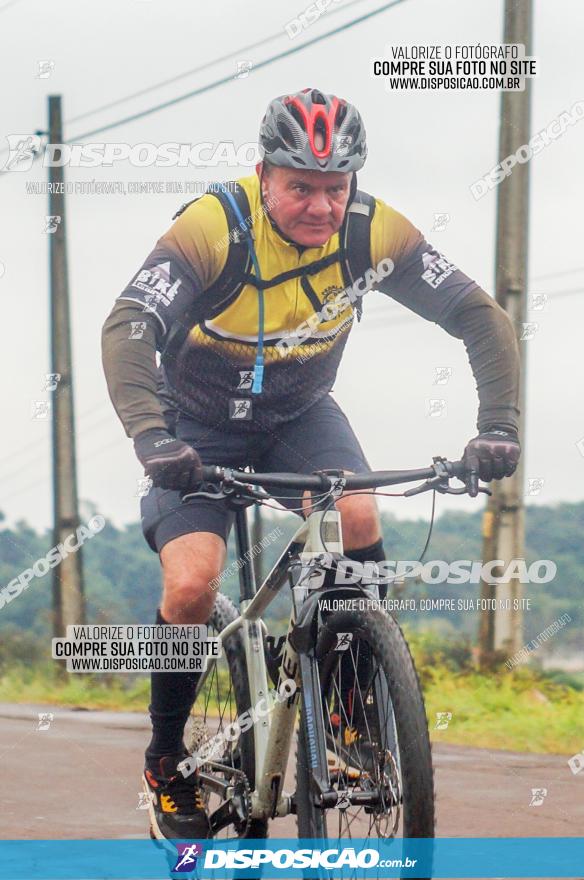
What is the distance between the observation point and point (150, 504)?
3.75m

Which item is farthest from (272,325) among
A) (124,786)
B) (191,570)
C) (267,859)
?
(124,786)

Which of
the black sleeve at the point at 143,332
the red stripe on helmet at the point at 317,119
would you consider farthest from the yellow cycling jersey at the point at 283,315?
the red stripe on helmet at the point at 317,119

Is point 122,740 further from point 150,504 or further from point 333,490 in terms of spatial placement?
point 333,490

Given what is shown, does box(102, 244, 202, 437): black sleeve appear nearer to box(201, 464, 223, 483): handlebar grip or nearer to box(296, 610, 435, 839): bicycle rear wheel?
box(201, 464, 223, 483): handlebar grip

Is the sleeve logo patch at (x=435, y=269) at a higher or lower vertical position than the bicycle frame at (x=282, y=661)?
higher

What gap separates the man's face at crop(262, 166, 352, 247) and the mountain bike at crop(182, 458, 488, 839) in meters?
0.86

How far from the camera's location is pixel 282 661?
Answer: 10.9 ft

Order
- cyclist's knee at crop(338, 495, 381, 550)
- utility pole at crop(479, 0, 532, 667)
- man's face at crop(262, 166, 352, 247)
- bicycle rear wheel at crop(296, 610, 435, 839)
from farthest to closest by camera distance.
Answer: utility pole at crop(479, 0, 532, 667) → man's face at crop(262, 166, 352, 247) → cyclist's knee at crop(338, 495, 381, 550) → bicycle rear wheel at crop(296, 610, 435, 839)

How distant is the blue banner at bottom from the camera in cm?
318

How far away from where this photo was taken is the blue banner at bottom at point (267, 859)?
3.18 meters

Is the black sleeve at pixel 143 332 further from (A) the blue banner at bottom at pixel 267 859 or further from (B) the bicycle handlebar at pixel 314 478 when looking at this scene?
(A) the blue banner at bottom at pixel 267 859

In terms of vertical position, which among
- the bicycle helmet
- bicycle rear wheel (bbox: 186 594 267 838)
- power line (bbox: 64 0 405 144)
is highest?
power line (bbox: 64 0 405 144)

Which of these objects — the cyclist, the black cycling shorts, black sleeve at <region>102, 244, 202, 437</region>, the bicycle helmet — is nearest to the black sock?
the cyclist

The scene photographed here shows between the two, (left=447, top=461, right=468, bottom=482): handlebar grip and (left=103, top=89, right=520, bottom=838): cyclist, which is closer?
(left=447, top=461, right=468, bottom=482): handlebar grip
